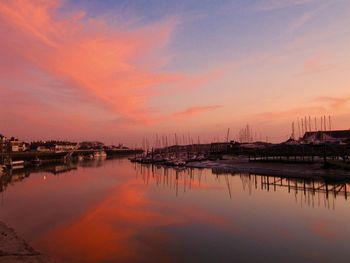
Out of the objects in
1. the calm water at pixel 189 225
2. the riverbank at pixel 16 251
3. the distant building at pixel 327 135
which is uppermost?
the distant building at pixel 327 135

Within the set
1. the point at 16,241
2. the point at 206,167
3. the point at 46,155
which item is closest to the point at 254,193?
the point at 16,241

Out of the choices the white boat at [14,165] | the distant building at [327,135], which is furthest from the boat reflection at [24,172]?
the distant building at [327,135]

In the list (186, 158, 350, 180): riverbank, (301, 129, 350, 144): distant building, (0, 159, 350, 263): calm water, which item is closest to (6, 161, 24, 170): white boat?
(186, 158, 350, 180): riverbank

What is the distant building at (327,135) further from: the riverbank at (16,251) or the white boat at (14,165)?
the riverbank at (16,251)

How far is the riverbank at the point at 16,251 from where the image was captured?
1683 centimetres

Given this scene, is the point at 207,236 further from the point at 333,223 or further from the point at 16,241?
the point at 16,241

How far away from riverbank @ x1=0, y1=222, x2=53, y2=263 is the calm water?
81cm

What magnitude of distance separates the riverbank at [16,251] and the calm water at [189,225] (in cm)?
81

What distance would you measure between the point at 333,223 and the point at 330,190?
1626 centimetres

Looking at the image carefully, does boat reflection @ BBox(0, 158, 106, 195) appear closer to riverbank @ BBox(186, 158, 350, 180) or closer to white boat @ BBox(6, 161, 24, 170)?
white boat @ BBox(6, 161, 24, 170)

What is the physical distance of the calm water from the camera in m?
18.9

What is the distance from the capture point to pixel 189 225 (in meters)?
25.6

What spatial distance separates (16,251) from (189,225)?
37.4 ft

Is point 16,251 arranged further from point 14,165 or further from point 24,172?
point 14,165
